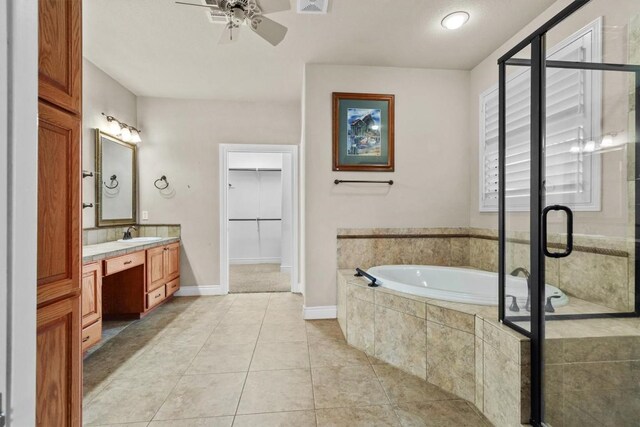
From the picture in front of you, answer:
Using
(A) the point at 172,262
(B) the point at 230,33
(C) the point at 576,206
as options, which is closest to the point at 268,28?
(B) the point at 230,33

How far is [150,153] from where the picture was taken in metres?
3.78

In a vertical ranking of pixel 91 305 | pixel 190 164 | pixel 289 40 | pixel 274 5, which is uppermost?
pixel 289 40

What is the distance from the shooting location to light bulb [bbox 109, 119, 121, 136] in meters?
3.25

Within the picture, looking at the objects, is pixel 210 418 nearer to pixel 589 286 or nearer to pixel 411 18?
pixel 589 286

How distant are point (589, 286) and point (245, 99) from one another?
12.8ft

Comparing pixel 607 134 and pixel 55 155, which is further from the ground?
pixel 607 134

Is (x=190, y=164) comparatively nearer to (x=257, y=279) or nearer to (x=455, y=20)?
(x=257, y=279)

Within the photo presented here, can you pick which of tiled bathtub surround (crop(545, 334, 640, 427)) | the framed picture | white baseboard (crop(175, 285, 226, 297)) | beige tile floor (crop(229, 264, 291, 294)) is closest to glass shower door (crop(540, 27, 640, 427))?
tiled bathtub surround (crop(545, 334, 640, 427))

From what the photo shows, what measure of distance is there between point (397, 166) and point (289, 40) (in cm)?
157

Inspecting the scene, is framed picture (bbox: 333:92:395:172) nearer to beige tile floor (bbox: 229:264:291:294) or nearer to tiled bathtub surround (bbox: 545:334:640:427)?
tiled bathtub surround (bbox: 545:334:640:427)

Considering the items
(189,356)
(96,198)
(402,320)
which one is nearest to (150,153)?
(96,198)

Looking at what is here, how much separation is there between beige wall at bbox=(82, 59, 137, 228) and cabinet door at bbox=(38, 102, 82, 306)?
202cm

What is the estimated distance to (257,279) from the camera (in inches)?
190
